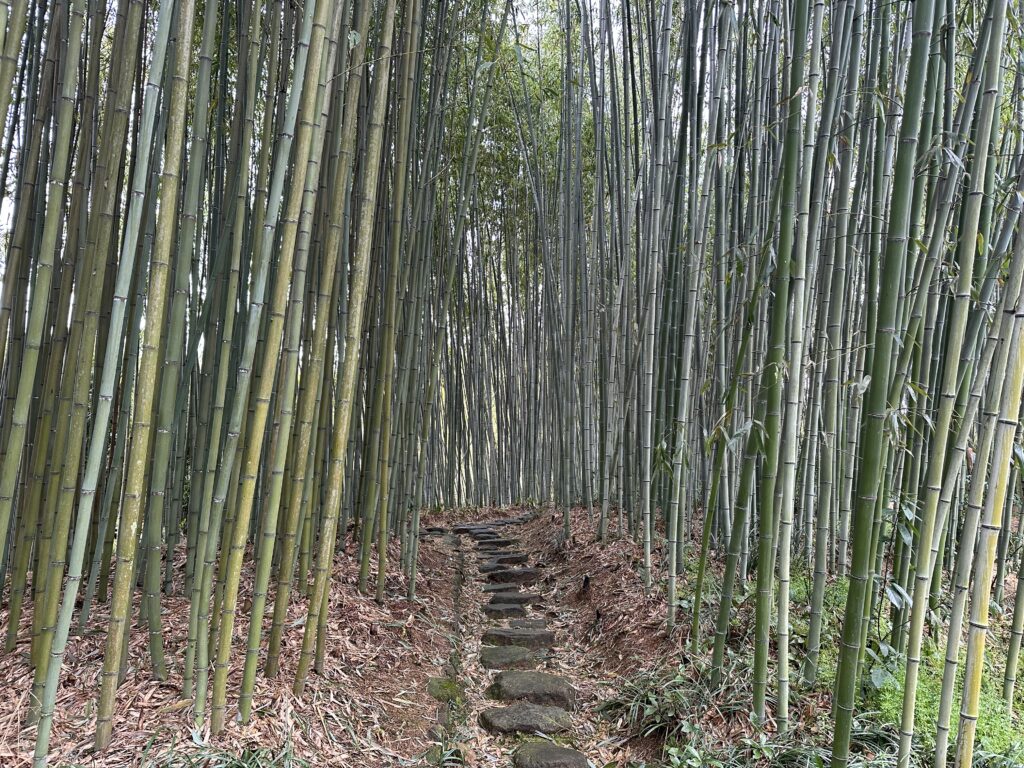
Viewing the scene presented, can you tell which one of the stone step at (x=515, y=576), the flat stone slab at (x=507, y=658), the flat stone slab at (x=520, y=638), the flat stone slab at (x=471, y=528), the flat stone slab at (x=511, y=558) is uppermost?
the flat stone slab at (x=471, y=528)

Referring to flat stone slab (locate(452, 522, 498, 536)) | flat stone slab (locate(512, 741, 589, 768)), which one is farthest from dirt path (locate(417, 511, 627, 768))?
flat stone slab (locate(452, 522, 498, 536))

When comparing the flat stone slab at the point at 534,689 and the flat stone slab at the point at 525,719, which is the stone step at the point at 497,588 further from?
the flat stone slab at the point at 525,719

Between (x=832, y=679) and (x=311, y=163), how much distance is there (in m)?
2.03

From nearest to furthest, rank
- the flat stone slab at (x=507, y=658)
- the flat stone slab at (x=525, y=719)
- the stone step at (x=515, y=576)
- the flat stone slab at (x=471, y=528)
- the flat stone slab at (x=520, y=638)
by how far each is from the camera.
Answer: the flat stone slab at (x=525, y=719) < the flat stone slab at (x=507, y=658) < the flat stone slab at (x=520, y=638) < the stone step at (x=515, y=576) < the flat stone slab at (x=471, y=528)

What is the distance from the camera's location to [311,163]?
1699 mm

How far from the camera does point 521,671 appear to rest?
8.91 feet

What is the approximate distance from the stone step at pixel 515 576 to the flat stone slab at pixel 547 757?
6.37ft

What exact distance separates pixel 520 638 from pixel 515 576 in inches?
42.4

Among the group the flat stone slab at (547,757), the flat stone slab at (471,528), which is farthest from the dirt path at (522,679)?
the flat stone slab at (471,528)

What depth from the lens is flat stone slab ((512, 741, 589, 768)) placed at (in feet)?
6.66

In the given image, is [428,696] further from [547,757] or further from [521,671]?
[547,757]

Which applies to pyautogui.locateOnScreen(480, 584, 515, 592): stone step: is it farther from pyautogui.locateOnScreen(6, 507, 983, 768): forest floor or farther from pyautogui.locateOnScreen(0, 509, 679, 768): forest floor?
pyautogui.locateOnScreen(6, 507, 983, 768): forest floor

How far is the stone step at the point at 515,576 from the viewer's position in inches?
161

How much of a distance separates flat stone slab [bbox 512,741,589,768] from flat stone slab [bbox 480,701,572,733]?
12 cm
